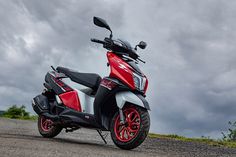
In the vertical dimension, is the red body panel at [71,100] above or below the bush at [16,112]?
below

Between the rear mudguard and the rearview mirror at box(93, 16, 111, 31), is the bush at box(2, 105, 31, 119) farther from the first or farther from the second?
the rearview mirror at box(93, 16, 111, 31)

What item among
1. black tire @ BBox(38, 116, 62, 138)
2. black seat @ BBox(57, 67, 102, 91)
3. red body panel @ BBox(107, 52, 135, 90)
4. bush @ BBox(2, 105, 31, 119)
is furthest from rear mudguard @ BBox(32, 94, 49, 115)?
bush @ BBox(2, 105, 31, 119)

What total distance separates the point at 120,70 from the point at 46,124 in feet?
6.97

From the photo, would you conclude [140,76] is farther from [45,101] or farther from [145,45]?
[45,101]

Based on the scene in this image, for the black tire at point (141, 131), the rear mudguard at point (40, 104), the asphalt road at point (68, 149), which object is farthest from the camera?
the rear mudguard at point (40, 104)

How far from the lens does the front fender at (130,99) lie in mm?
5258

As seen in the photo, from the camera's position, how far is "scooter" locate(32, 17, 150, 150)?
5.36 metres

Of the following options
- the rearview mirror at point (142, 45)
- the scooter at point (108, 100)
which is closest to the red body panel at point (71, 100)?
the scooter at point (108, 100)

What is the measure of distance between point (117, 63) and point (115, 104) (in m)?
0.61

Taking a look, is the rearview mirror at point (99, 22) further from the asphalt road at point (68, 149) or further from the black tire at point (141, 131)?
the asphalt road at point (68, 149)

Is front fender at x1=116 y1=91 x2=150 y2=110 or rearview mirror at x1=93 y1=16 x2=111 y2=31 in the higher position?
rearview mirror at x1=93 y1=16 x2=111 y2=31

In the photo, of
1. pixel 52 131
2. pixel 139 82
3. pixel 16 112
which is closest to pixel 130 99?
pixel 139 82

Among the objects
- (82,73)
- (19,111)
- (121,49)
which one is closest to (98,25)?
(121,49)

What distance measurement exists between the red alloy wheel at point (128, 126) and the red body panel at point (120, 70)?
35 cm
